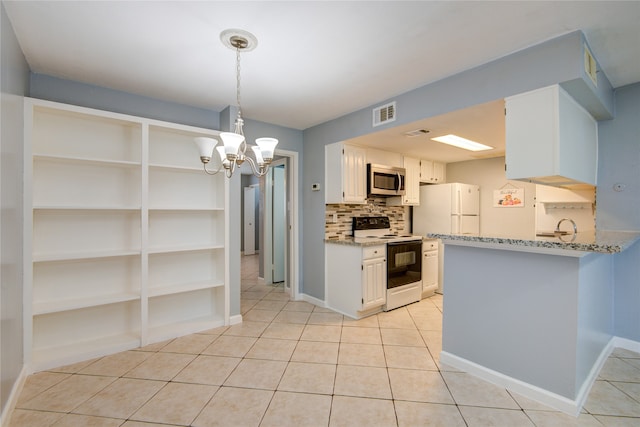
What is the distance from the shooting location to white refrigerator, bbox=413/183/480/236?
443cm

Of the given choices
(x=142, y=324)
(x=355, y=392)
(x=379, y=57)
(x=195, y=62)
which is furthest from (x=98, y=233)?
(x=379, y=57)

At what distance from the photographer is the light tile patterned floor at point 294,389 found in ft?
5.75

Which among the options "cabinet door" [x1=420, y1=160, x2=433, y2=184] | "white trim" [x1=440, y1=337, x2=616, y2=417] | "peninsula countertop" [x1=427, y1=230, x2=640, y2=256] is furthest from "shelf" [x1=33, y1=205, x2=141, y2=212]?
"cabinet door" [x1=420, y1=160, x2=433, y2=184]

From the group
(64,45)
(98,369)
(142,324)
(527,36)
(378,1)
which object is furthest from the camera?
(142,324)

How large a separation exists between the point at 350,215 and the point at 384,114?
5.02 ft

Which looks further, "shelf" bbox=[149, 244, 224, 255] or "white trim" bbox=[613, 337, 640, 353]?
"shelf" bbox=[149, 244, 224, 255]

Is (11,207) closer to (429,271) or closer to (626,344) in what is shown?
(429,271)

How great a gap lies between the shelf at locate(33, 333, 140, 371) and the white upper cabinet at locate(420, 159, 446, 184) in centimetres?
433

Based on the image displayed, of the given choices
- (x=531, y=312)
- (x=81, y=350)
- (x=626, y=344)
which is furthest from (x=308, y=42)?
(x=626, y=344)

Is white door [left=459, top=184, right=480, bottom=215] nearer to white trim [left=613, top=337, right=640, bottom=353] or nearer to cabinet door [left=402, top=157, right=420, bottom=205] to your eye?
cabinet door [left=402, top=157, right=420, bottom=205]

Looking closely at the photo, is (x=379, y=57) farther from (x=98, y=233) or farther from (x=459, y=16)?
(x=98, y=233)

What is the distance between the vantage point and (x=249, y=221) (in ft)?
27.7

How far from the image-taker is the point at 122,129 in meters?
2.88

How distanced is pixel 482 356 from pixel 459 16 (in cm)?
235
